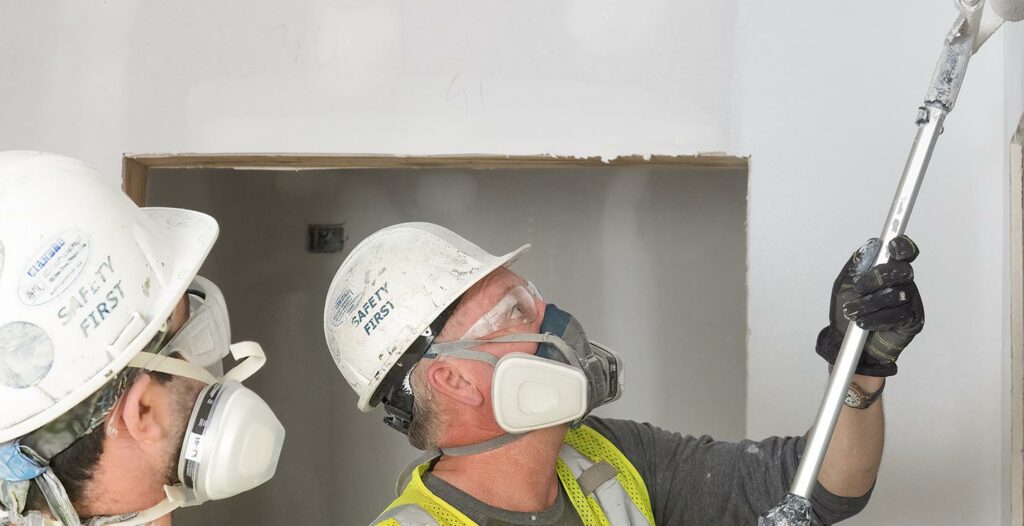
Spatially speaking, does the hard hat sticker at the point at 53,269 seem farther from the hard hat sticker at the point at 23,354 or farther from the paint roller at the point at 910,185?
the paint roller at the point at 910,185

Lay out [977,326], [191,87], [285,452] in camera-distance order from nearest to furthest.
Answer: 1. [977,326]
2. [191,87]
3. [285,452]

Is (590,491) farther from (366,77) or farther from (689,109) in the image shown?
(366,77)

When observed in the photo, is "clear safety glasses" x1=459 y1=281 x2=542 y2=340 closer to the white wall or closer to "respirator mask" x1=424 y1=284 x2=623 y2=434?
"respirator mask" x1=424 y1=284 x2=623 y2=434

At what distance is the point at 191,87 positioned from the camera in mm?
2525

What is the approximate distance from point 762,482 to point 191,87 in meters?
1.72

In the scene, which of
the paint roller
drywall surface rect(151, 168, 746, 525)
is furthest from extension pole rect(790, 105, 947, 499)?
drywall surface rect(151, 168, 746, 525)

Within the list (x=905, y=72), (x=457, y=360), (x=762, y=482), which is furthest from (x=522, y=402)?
(x=905, y=72)

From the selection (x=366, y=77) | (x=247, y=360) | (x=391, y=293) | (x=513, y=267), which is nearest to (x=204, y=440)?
(x=247, y=360)

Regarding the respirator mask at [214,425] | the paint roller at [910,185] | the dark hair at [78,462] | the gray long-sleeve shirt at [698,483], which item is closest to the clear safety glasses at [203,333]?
the respirator mask at [214,425]

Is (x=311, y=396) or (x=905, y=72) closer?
(x=905, y=72)

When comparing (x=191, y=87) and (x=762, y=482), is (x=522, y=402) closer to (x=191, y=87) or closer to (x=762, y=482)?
(x=762, y=482)

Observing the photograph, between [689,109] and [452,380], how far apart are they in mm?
989

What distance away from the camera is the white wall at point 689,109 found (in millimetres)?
2158

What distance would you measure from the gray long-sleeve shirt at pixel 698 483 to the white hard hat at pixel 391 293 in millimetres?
255
